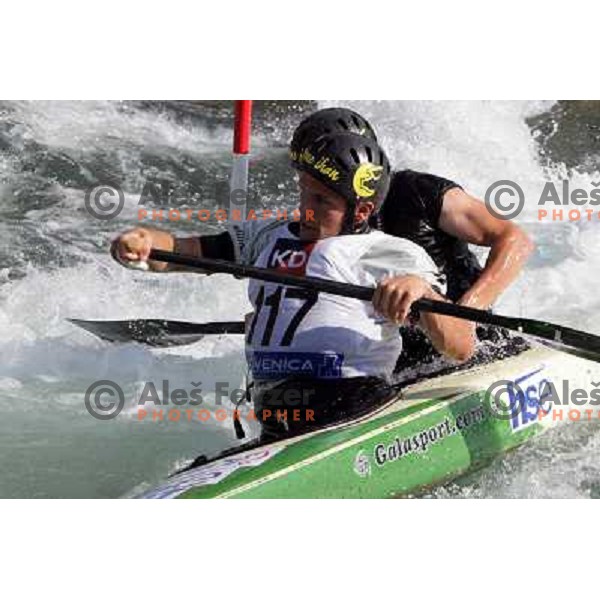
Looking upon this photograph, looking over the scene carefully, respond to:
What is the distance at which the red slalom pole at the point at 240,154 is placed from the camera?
2922 millimetres

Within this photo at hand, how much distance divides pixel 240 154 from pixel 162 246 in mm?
442

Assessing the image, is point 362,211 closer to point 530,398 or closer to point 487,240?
point 487,240

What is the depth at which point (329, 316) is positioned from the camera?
2570mm

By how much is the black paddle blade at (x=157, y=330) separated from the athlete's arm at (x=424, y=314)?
95 centimetres

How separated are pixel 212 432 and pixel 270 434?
0.44m

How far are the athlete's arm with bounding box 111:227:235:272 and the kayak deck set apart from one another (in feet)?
1.54

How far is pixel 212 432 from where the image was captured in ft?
10.0

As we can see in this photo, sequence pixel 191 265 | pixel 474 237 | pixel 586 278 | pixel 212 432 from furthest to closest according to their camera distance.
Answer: pixel 586 278 < pixel 212 432 < pixel 474 237 < pixel 191 265

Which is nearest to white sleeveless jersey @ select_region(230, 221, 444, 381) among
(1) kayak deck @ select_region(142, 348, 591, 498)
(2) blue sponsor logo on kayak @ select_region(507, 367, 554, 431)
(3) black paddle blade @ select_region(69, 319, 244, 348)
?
(1) kayak deck @ select_region(142, 348, 591, 498)

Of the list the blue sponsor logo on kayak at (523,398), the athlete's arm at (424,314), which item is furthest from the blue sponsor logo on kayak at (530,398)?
the athlete's arm at (424,314)

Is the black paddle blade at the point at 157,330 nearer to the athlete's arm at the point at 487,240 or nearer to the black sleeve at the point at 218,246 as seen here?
the black sleeve at the point at 218,246

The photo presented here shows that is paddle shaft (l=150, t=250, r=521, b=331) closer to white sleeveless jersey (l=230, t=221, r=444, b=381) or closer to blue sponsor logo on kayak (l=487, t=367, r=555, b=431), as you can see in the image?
white sleeveless jersey (l=230, t=221, r=444, b=381)

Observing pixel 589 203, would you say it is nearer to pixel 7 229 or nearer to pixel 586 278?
pixel 586 278

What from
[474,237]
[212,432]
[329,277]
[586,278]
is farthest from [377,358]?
[586,278]
